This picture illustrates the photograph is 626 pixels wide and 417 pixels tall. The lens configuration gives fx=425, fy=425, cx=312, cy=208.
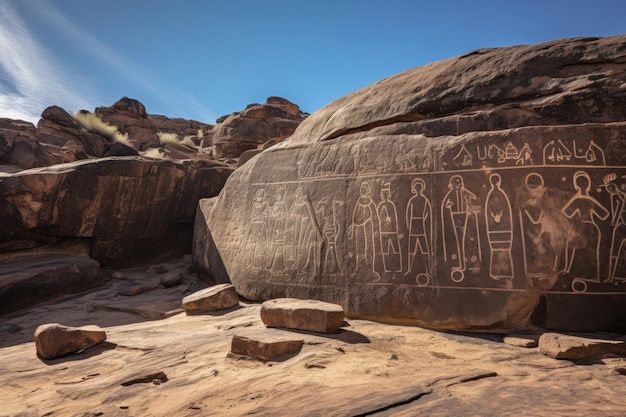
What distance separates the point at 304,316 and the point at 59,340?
85.8 inches

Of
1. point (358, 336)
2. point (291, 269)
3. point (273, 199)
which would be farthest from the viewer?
point (273, 199)

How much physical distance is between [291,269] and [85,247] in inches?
172

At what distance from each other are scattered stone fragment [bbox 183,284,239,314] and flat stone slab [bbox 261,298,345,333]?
137 cm

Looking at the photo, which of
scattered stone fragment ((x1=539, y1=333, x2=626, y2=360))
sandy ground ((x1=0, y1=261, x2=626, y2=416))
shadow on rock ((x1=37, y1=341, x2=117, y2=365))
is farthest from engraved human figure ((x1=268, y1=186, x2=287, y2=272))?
scattered stone fragment ((x1=539, y1=333, x2=626, y2=360))

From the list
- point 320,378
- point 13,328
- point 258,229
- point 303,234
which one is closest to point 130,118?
point 13,328

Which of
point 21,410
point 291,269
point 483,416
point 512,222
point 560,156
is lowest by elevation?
point 21,410

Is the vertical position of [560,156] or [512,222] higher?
[560,156]

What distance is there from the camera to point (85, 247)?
7375 millimetres

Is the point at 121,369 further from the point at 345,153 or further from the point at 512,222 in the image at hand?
the point at 512,222

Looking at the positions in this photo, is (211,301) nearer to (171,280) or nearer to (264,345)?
(171,280)

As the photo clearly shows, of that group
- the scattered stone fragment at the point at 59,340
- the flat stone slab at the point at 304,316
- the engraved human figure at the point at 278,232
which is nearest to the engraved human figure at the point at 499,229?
the flat stone slab at the point at 304,316

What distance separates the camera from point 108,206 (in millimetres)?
7332

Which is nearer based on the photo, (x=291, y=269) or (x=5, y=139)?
(x=291, y=269)

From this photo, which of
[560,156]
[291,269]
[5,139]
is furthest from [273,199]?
[5,139]
